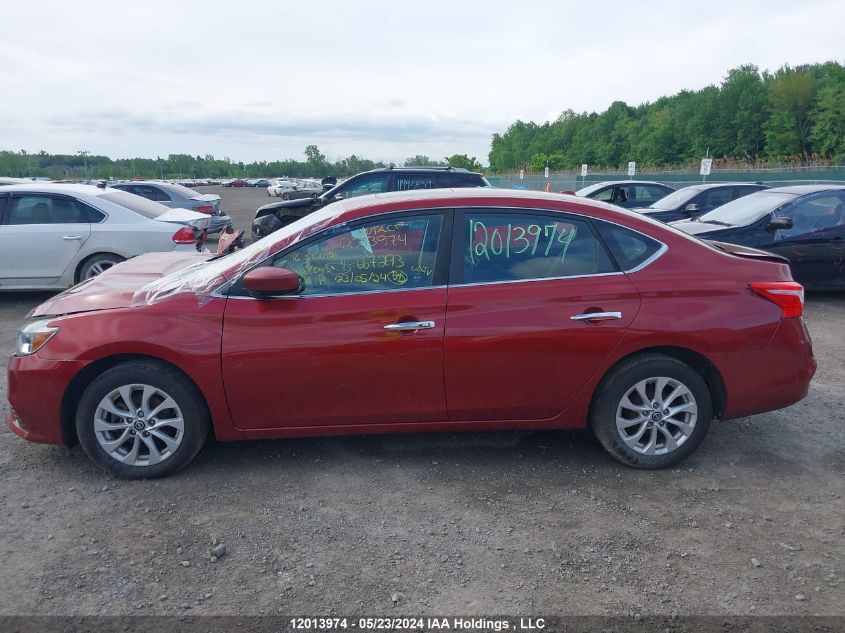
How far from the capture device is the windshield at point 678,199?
12273 millimetres

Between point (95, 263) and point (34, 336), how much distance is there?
519 cm

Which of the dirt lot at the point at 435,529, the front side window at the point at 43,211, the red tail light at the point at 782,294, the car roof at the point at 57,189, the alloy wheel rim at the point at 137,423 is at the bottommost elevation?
the dirt lot at the point at 435,529

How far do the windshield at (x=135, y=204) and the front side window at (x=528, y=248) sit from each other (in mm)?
6486

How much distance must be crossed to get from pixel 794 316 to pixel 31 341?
4.62 m

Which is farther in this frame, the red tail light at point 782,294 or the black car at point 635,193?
the black car at point 635,193

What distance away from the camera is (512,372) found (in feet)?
12.6

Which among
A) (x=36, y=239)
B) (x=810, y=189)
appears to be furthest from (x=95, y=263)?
(x=810, y=189)

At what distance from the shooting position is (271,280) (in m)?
3.69

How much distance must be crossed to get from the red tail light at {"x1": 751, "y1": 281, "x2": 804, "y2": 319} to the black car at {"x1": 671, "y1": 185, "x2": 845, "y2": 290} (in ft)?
15.7

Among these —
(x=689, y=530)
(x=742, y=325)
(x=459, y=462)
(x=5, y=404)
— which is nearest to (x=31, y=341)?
(x=5, y=404)

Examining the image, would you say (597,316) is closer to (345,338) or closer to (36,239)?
(345,338)

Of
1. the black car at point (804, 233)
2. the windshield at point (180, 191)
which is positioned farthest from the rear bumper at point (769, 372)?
the windshield at point (180, 191)

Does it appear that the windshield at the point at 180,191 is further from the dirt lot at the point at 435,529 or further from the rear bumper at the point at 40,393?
the rear bumper at the point at 40,393

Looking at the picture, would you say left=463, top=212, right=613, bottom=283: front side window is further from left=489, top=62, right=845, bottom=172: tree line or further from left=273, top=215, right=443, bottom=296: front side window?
left=489, top=62, right=845, bottom=172: tree line
